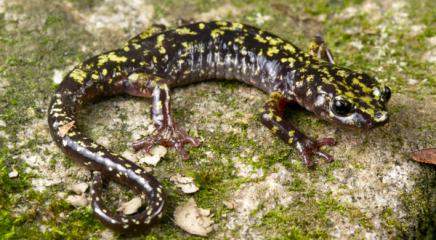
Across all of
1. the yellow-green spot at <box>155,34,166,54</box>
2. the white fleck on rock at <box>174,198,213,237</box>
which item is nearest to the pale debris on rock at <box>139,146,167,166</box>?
the white fleck on rock at <box>174,198,213,237</box>

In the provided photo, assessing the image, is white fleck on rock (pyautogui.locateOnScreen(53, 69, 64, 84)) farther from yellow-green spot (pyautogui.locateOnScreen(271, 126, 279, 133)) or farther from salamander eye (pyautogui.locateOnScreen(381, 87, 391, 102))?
salamander eye (pyautogui.locateOnScreen(381, 87, 391, 102))

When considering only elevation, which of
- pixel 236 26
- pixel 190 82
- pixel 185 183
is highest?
pixel 236 26

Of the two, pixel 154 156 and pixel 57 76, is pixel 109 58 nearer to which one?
pixel 57 76

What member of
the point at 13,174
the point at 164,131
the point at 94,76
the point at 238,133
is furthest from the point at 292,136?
the point at 13,174

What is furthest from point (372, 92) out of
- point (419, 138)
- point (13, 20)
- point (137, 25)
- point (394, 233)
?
point (13, 20)

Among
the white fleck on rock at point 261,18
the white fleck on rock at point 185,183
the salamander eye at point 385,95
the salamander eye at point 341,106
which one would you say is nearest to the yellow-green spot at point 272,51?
the white fleck on rock at point 261,18

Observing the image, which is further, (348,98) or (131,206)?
(348,98)

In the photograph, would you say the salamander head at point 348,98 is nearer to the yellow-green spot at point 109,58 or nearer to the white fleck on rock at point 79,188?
the yellow-green spot at point 109,58
